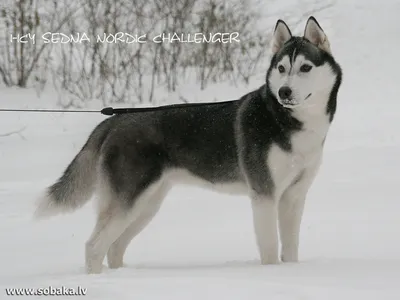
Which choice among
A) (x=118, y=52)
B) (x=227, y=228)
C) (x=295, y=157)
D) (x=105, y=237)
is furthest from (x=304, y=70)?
(x=118, y=52)

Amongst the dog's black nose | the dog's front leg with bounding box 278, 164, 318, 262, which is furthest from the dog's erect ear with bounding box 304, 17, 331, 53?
the dog's front leg with bounding box 278, 164, 318, 262

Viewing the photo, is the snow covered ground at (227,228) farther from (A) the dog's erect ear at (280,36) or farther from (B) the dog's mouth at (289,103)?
(A) the dog's erect ear at (280,36)

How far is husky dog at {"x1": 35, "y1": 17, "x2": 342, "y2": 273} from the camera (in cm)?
401

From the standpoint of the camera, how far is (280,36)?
165 inches

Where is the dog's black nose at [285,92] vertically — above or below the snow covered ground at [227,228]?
above

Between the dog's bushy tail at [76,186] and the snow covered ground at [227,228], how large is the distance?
388 mm

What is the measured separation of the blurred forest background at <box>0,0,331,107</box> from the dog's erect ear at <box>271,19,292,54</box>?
5.28 metres

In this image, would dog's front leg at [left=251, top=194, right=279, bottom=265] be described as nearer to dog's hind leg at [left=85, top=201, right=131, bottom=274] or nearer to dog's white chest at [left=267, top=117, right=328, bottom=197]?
dog's white chest at [left=267, top=117, right=328, bottom=197]

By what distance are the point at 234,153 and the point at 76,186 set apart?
3.18 ft

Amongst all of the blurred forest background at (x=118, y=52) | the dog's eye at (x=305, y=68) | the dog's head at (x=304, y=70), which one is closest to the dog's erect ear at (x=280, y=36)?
the dog's head at (x=304, y=70)

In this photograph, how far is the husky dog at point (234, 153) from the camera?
4008mm

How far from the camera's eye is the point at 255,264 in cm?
421

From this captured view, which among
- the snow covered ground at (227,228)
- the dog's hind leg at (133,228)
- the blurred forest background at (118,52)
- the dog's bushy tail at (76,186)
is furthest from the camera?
the blurred forest background at (118,52)

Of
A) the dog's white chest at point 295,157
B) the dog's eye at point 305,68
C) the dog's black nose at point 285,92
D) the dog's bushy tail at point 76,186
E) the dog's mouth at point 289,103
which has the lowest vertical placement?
the dog's bushy tail at point 76,186
